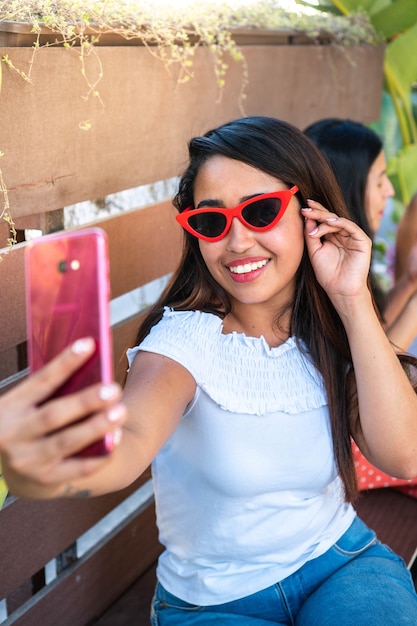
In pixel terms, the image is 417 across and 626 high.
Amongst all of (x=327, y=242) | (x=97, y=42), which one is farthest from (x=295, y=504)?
(x=97, y=42)

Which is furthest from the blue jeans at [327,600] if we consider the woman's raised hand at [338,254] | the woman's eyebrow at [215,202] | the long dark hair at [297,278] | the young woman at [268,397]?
the woman's eyebrow at [215,202]

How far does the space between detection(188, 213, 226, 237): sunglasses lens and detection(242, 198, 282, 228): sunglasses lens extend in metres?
0.06

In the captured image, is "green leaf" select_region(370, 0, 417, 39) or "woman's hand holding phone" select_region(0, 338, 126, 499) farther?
"green leaf" select_region(370, 0, 417, 39)

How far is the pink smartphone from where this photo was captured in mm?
992

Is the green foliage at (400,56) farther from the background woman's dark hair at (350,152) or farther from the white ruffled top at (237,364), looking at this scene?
the white ruffled top at (237,364)

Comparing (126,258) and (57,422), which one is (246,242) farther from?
(57,422)

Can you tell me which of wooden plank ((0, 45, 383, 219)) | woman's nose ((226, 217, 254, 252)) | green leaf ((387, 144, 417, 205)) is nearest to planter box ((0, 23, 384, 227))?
wooden plank ((0, 45, 383, 219))

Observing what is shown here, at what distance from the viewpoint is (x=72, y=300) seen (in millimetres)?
1027

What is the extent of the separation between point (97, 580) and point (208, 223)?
1199 mm

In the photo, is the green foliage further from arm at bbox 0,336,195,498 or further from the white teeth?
arm at bbox 0,336,195,498

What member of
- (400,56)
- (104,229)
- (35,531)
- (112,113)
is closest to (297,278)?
(104,229)

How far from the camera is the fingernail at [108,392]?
934 mm

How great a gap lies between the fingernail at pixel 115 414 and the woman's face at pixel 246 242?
825 mm

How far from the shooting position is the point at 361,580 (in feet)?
5.97
